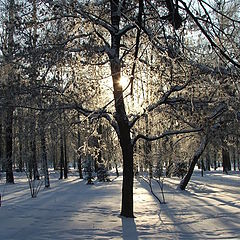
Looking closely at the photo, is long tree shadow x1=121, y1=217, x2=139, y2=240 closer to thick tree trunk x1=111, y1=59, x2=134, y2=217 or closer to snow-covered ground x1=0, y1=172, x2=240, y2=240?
snow-covered ground x1=0, y1=172, x2=240, y2=240

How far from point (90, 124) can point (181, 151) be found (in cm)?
1113

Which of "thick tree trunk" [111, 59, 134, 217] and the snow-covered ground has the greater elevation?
"thick tree trunk" [111, 59, 134, 217]

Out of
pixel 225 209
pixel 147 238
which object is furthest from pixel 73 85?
pixel 225 209

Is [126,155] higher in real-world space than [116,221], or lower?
higher

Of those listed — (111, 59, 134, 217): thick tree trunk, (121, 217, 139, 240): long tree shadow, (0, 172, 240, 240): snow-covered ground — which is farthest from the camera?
(111, 59, 134, 217): thick tree trunk

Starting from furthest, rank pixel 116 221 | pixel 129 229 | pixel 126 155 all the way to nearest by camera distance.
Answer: pixel 126 155 < pixel 116 221 < pixel 129 229

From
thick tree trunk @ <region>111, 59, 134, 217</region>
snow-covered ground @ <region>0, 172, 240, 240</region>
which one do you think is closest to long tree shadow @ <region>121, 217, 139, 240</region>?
snow-covered ground @ <region>0, 172, 240, 240</region>

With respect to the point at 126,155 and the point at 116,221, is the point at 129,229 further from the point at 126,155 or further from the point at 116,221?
the point at 126,155

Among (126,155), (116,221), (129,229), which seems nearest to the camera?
(129,229)

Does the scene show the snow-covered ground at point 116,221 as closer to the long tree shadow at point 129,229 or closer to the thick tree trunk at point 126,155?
the long tree shadow at point 129,229

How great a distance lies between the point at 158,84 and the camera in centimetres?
729

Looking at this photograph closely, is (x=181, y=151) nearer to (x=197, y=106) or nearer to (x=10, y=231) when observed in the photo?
(x=197, y=106)

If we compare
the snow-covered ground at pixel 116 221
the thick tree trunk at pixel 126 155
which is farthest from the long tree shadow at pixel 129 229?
the thick tree trunk at pixel 126 155

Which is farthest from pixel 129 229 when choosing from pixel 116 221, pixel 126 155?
pixel 126 155
